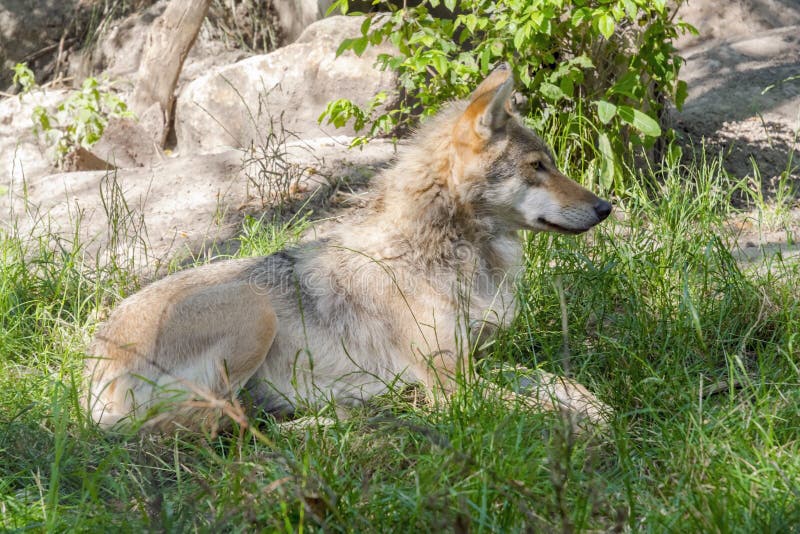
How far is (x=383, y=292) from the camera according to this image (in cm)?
441

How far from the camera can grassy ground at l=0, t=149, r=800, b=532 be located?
108 inches

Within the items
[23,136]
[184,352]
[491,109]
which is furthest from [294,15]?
[184,352]

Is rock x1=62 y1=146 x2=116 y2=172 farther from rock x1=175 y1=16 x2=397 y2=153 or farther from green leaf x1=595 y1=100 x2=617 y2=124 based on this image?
green leaf x1=595 y1=100 x2=617 y2=124

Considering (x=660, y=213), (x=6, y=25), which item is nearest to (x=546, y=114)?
(x=660, y=213)

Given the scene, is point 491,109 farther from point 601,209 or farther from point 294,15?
point 294,15

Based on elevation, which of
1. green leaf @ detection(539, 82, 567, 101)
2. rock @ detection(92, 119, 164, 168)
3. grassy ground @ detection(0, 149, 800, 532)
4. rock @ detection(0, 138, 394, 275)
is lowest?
rock @ detection(92, 119, 164, 168)

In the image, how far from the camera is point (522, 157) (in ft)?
14.3

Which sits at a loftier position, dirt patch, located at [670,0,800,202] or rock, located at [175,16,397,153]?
rock, located at [175,16,397,153]

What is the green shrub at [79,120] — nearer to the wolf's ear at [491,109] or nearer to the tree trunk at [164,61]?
the tree trunk at [164,61]

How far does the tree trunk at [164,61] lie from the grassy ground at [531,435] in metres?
4.28

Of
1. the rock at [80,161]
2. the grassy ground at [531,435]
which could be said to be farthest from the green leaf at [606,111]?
the rock at [80,161]

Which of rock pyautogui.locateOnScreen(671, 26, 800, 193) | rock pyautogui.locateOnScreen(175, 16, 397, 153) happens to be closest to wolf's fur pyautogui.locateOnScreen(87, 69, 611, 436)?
rock pyautogui.locateOnScreen(671, 26, 800, 193)

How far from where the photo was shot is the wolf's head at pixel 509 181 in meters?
4.28

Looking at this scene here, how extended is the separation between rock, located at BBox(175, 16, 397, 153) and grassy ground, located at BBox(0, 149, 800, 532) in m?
3.21
